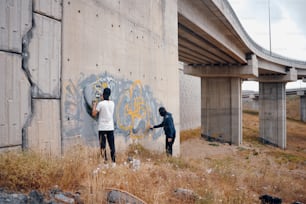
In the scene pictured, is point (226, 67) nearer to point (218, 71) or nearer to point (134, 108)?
point (218, 71)

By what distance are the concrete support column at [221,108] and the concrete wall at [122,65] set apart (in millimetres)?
15214

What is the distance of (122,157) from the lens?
6.71 m

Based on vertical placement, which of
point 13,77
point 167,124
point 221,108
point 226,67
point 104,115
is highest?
point 226,67

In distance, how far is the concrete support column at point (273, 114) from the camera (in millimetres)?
32750

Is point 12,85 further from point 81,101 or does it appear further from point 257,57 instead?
point 257,57

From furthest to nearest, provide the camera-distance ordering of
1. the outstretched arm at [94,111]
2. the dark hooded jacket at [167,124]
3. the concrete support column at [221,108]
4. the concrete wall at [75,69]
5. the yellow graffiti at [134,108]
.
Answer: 1. the concrete support column at [221,108]
2. the dark hooded jacket at [167,124]
3. the yellow graffiti at [134,108]
4. the outstretched arm at [94,111]
5. the concrete wall at [75,69]

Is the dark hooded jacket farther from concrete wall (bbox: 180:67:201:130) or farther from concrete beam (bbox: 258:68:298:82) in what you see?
concrete beam (bbox: 258:68:298:82)

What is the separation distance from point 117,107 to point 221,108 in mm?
19410

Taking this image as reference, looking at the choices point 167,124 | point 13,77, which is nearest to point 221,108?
point 167,124

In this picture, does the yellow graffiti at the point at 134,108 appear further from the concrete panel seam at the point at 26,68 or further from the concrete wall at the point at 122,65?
the concrete panel seam at the point at 26,68

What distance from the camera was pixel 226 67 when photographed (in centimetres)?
2527

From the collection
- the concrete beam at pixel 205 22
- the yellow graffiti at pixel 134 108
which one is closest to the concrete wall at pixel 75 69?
the yellow graffiti at pixel 134 108

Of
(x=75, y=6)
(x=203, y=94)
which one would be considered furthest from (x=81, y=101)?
(x=203, y=94)

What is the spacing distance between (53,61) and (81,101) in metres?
1.01
